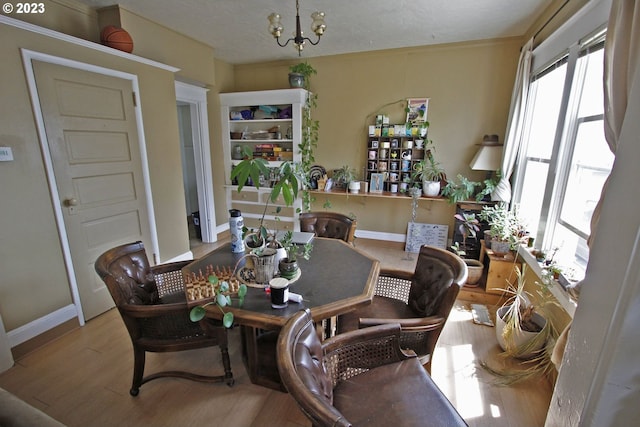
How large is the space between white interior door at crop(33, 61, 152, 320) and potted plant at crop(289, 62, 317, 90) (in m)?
2.02

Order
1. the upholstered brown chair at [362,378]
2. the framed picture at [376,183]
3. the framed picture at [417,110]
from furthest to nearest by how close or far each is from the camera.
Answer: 1. the framed picture at [376,183]
2. the framed picture at [417,110]
3. the upholstered brown chair at [362,378]

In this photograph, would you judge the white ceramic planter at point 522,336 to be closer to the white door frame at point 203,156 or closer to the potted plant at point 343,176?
the potted plant at point 343,176

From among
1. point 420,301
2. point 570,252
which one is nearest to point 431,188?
point 570,252

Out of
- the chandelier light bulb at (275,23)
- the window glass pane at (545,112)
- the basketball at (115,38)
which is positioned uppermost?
the basketball at (115,38)

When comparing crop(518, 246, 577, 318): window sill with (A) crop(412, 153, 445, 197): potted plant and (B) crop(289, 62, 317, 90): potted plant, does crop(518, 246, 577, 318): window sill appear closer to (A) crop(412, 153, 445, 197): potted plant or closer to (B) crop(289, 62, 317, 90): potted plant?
(A) crop(412, 153, 445, 197): potted plant

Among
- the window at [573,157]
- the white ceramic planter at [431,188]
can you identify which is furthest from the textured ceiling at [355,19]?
the white ceramic planter at [431,188]

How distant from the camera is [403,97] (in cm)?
381

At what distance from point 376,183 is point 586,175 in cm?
238

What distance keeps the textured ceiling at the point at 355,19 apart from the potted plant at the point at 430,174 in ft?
4.82

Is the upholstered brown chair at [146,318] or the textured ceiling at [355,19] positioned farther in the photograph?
the textured ceiling at [355,19]

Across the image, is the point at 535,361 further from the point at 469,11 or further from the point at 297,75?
the point at 297,75

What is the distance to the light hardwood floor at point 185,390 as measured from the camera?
1523mm

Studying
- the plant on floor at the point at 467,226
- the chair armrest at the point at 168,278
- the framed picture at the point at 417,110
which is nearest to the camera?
the chair armrest at the point at 168,278

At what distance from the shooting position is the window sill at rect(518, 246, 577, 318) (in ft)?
5.19
